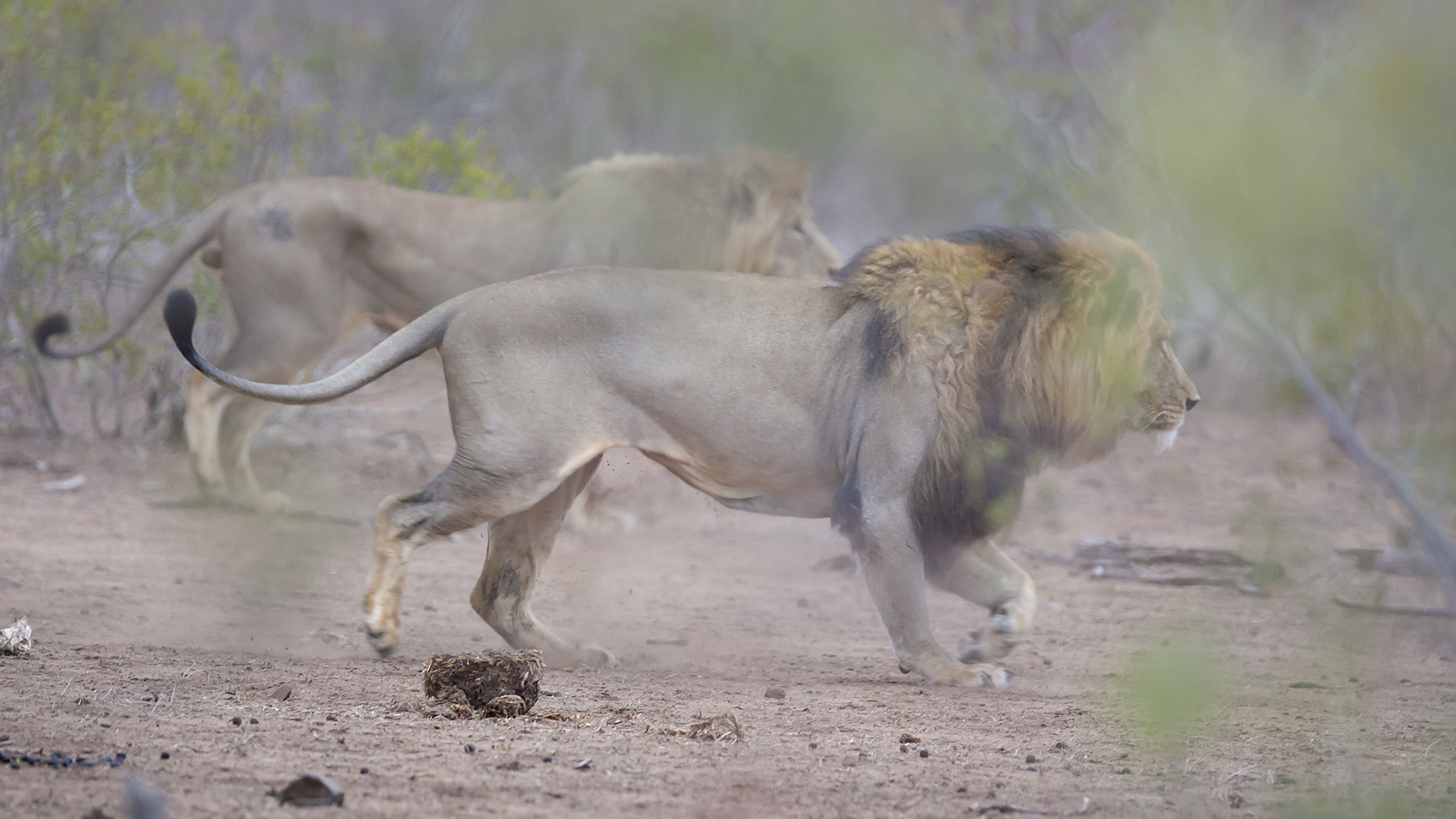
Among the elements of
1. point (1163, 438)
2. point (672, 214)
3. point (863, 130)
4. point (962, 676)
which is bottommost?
point (962, 676)

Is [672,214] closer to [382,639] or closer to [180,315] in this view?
[382,639]

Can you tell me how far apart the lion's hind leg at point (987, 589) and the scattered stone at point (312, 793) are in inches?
95.4

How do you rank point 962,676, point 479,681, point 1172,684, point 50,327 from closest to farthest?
point 1172,684, point 479,681, point 962,676, point 50,327

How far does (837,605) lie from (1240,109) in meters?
3.66

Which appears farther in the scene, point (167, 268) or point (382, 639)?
point (167, 268)

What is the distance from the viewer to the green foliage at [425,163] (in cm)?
866

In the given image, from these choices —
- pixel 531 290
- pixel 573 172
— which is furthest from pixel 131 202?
pixel 531 290

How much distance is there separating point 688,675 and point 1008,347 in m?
1.50

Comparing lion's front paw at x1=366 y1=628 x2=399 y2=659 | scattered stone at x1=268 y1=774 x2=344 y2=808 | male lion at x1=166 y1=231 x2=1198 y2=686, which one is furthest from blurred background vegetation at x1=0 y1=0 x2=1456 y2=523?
lion's front paw at x1=366 y1=628 x2=399 y2=659

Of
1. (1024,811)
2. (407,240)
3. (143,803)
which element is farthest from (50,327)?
(1024,811)

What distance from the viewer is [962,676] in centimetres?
→ 443

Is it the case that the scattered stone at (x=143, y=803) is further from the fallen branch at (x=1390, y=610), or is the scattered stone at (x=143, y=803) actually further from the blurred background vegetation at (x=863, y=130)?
the fallen branch at (x=1390, y=610)

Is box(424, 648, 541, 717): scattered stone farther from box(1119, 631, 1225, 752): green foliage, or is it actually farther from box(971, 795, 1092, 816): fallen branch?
box(1119, 631, 1225, 752): green foliage

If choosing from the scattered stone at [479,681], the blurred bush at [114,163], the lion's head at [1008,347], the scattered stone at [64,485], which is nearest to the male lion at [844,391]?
the lion's head at [1008,347]
